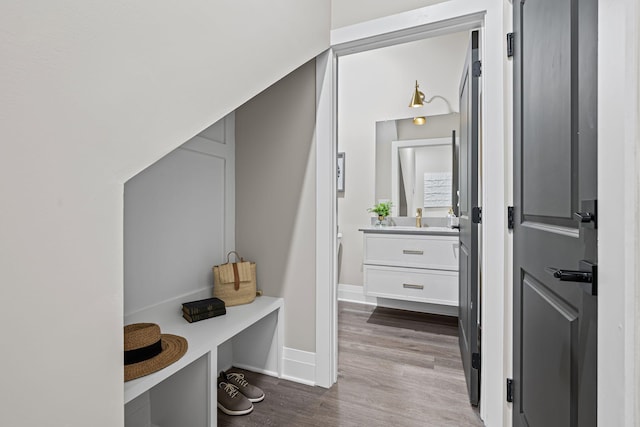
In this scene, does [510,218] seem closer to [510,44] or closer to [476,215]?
[476,215]

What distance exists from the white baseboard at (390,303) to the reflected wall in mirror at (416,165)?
0.94m

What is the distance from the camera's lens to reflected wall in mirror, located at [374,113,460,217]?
343 centimetres

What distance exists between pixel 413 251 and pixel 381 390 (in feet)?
4.71

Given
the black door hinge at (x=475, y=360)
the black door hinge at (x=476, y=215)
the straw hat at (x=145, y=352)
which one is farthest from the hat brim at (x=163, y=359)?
the black door hinge at (x=476, y=215)

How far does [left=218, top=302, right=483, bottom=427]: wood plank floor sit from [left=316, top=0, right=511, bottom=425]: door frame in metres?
0.16

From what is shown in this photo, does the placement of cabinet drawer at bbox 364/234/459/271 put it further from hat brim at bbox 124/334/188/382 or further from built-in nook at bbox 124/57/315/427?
hat brim at bbox 124/334/188/382

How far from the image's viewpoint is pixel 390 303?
11.5 feet

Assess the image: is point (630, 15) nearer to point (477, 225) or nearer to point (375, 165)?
point (477, 225)

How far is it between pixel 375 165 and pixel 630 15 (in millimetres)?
3186

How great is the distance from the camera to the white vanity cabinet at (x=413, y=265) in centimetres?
296

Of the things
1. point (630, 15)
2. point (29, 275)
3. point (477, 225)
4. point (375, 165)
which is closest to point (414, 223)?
point (375, 165)

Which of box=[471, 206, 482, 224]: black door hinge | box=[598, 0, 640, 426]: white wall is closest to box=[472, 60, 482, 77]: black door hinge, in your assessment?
box=[471, 206, 482, 224]: black door hinge

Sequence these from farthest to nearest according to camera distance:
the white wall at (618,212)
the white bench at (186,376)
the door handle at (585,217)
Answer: the white bench at (186,376)
the door handle at (585,217)
the white wall at (618,212)

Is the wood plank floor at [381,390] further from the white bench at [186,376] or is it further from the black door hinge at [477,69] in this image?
the black door hinge at [477,69]
